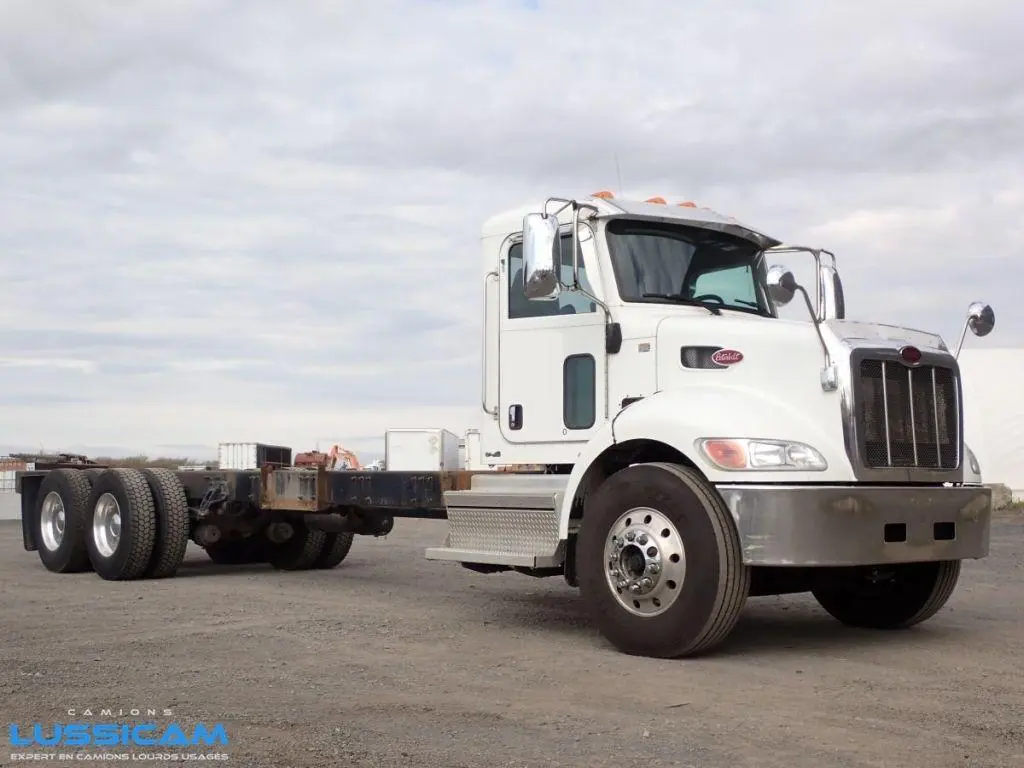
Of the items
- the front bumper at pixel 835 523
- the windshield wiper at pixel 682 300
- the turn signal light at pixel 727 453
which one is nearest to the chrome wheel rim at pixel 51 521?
the windshield wiper at pixel 682 300

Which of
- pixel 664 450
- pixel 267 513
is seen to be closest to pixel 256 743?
pixel 664 450

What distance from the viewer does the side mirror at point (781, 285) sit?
708 cm

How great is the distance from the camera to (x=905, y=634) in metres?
8.27

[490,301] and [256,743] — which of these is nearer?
[256,743]

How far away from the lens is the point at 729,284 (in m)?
8.49

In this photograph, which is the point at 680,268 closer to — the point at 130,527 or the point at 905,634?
the point at 905,634

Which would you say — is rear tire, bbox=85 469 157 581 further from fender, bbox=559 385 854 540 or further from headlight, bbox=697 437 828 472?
headlight, bbox=697 437 828 472

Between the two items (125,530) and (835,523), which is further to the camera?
(125,530)

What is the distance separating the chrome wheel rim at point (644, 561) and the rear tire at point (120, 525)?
5.88 m

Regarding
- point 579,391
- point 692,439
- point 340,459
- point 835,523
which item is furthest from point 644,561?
point 340,459

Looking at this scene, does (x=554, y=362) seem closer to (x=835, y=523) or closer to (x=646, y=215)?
(x=646, y=215)

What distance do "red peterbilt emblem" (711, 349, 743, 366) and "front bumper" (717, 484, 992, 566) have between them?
88 centimetres

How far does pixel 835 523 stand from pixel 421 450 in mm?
3785

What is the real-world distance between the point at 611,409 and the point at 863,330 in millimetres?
1661
